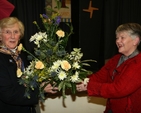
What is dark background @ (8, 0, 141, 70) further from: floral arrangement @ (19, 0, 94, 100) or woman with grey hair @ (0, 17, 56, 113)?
floral arrangement @ (19, 0, 94, 100)

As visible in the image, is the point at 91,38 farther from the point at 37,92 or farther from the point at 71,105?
the point at 37,92

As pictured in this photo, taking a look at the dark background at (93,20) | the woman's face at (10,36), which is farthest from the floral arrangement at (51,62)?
the dark background at (93,20)

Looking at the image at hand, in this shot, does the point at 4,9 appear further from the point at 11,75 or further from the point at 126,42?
the point at 126,42

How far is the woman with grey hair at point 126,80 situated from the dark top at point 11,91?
1.70ft

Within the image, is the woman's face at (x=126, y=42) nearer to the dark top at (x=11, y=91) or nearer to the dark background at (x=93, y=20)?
the dark top at (x=11, y=91)

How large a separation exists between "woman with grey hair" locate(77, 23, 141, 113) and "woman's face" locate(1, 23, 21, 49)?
673 mm

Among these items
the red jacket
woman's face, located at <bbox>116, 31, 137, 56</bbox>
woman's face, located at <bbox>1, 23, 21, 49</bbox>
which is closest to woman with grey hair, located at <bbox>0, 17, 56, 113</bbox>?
woman's face, located at <bbox>1, 23, 21, 49</bbox>

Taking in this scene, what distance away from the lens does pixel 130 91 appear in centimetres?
134

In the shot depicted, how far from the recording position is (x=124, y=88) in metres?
1.33

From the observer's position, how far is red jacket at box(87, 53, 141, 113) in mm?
1328

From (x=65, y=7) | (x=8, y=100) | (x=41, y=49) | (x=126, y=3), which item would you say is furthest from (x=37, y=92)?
(x=126, y=3)

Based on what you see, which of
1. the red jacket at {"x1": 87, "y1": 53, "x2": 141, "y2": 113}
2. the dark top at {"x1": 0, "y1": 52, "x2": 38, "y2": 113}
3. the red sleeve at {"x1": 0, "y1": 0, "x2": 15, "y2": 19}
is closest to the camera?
the dark top at {"x1": 0, "y1": 52, "x2": 38, "y2": 113}

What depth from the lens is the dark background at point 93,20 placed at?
3.39 m

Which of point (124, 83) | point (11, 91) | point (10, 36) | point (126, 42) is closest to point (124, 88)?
point (124, 83)
